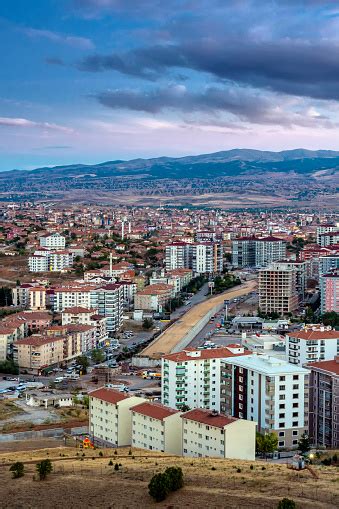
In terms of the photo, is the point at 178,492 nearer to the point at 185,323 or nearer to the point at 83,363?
the point at 83,363

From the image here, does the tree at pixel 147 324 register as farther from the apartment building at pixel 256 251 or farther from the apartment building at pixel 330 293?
the apartment building at pixel 256 251

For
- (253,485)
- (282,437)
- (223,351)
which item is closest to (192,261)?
(223,351)

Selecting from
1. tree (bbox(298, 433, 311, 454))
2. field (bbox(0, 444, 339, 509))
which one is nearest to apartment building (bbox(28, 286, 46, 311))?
tree (bbox(298, 433, 311, 454))

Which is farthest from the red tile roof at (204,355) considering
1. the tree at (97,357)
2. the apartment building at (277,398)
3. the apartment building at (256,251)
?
the apartment building at (256,251)

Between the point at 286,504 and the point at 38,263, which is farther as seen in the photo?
the point at 38,263

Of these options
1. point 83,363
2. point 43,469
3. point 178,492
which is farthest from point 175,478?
point 83,363

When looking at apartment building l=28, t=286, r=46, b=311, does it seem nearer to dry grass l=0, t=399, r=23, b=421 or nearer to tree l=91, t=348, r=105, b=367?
tree l=91, t=348, r=105, b=367
